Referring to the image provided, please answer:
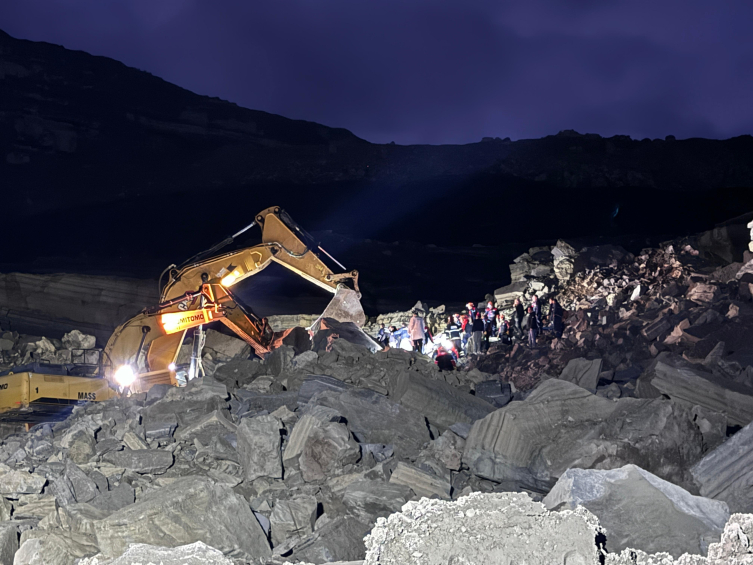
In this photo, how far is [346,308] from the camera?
14.7 meters

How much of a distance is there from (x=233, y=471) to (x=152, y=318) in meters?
6.41

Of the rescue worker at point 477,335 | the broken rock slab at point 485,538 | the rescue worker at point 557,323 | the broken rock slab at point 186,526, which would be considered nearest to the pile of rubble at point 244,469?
the broken rock slab at point 186,526

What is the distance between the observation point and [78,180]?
132 feet

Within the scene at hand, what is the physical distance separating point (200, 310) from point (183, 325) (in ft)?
1.18

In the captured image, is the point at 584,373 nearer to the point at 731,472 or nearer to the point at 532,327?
the point at 731,472

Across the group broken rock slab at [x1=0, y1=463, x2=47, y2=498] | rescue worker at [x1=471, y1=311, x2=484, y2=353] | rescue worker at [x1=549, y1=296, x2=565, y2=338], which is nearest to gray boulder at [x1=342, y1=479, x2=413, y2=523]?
broken rock slab at [x1=0, y1=463, x2=47, y2=498]

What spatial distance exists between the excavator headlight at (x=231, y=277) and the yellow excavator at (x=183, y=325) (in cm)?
2

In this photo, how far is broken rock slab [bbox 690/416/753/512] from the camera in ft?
12.3

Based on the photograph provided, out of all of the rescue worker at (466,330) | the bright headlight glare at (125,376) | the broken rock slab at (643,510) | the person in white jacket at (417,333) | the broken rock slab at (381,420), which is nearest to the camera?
the broken rock slab at (643,510)

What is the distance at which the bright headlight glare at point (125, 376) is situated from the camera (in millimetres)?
10445

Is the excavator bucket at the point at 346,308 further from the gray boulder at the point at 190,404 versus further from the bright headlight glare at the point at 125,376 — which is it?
the gray boulder at the point at 190,404

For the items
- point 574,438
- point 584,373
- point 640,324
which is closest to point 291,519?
point 574,438

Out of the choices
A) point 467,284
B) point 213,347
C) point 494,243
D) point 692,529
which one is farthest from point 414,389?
point 494,243

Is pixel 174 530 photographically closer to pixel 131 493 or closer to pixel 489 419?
pixel 131 493
